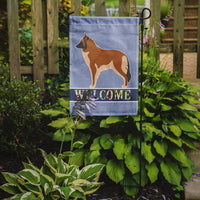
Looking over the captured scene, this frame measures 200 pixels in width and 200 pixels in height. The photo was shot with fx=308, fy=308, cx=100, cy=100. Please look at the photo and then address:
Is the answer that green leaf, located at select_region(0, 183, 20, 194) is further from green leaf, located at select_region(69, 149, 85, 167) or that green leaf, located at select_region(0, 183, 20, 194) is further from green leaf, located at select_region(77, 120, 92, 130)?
green leaf, located at select_region(77, 120, 92, 130)

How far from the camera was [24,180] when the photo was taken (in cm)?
237

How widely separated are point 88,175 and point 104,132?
2.03 feet

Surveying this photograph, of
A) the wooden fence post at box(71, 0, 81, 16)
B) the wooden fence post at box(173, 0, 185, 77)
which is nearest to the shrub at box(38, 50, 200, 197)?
the wooden fence post at box(173, 0, 185, 77)

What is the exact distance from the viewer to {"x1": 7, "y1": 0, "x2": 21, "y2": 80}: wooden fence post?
144 inches

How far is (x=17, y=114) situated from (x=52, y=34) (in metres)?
1.11

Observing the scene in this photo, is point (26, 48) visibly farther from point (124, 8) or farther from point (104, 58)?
point (104, 58)

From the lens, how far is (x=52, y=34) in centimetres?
378

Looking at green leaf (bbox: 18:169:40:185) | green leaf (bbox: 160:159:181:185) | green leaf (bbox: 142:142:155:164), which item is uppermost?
green leaf (bbox: 142:142:155:164)

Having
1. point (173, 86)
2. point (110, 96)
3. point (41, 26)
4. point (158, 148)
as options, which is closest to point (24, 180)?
point (110, 96)

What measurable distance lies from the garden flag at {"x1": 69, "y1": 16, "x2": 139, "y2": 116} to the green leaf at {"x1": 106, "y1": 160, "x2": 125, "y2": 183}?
0.58 m

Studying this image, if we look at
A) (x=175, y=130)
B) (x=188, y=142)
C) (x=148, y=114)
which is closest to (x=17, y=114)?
(x=148, y=114)

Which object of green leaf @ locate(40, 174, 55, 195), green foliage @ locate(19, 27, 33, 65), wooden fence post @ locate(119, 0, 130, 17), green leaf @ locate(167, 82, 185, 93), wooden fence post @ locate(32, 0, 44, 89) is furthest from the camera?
green foliage @ locate(19, 27, 33, 65)

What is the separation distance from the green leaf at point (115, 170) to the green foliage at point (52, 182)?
0.69ft

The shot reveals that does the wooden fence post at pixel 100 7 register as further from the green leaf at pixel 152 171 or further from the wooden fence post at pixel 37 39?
the green leaf at pixel 152 171
